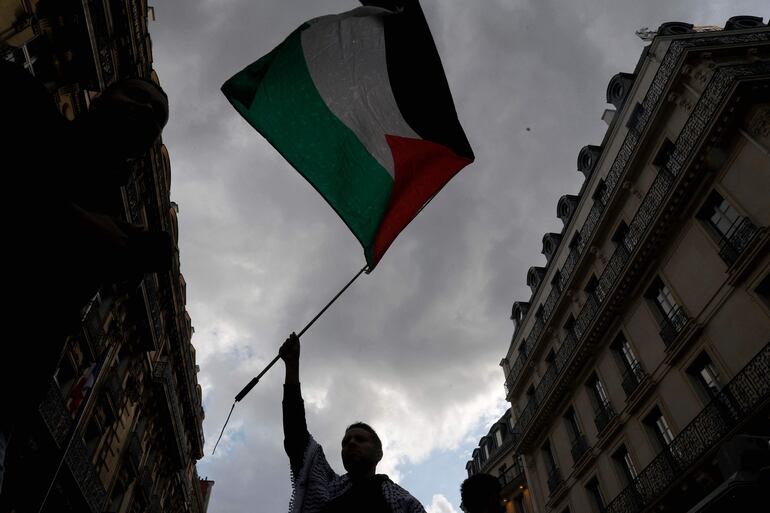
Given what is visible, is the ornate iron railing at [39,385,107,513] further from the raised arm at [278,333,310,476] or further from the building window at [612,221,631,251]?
the building window at [612,221,631,251]

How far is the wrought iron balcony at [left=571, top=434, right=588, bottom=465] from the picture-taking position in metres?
20.7

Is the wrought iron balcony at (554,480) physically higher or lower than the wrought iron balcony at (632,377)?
lower

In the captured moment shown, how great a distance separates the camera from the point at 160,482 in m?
26.7

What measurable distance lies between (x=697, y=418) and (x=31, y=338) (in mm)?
17119

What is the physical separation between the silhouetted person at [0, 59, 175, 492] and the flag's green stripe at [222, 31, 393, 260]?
376cm

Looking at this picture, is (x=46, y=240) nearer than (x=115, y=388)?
Yes

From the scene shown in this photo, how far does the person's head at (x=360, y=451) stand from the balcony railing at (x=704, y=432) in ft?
40.9

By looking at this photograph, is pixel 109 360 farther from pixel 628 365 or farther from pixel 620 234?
pixel 620 234

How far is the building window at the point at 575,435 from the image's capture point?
20844 mm

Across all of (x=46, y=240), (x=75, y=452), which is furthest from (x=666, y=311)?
(x=75, y=452)

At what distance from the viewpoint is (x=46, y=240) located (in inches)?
62.5

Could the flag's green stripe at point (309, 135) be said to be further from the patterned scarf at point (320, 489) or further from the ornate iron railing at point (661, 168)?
the ornate iron railing at point (661, 168)

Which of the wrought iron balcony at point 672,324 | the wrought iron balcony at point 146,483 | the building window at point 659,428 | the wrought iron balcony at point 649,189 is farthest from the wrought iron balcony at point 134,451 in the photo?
the wrought iron balcony at point 672,324

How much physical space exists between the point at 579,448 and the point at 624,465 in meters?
2.87
